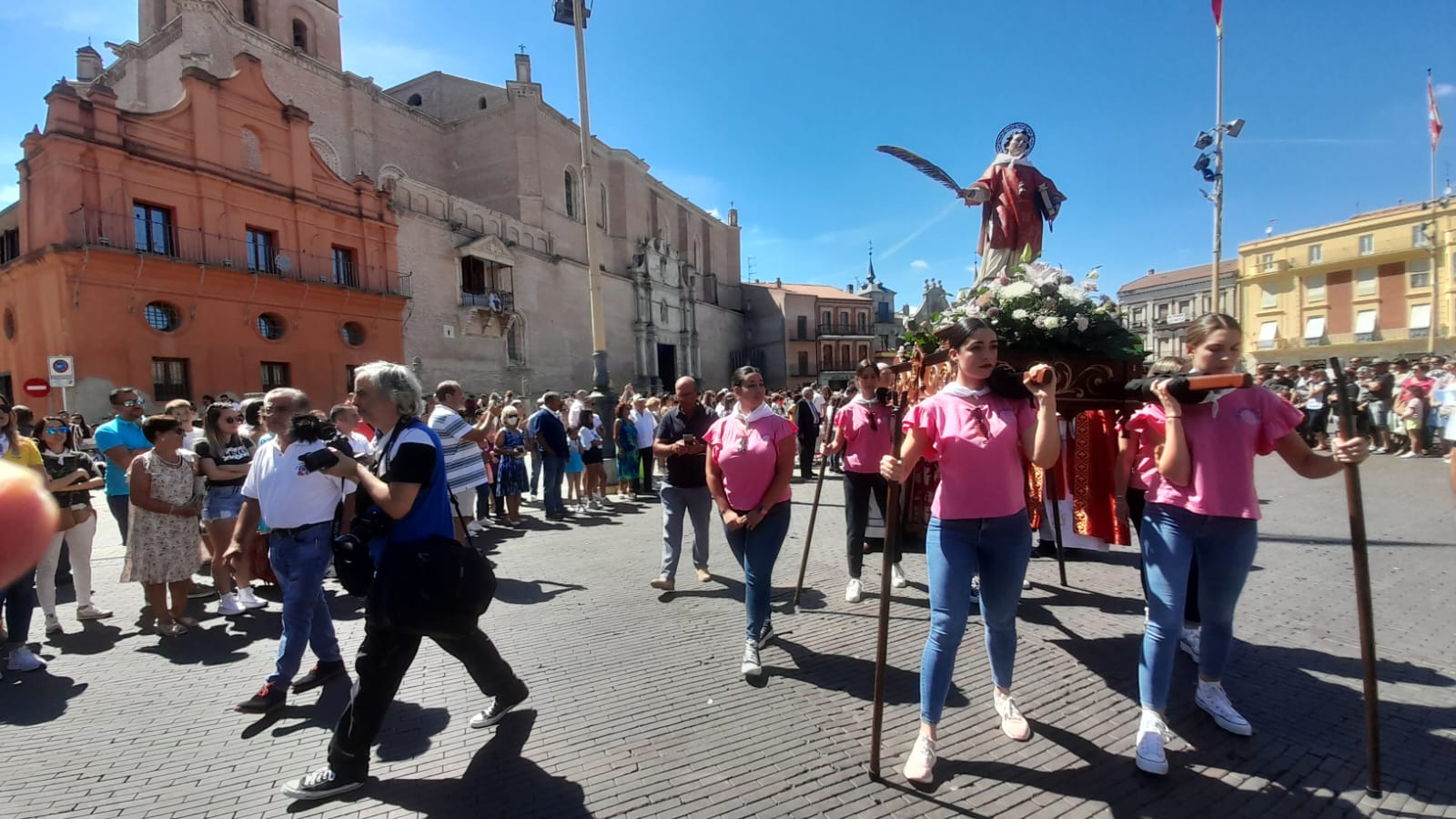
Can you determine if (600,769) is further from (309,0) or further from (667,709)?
(309,0)

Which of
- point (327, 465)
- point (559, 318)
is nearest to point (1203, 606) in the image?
point (327, 465)

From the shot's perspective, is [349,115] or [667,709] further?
[349,115]

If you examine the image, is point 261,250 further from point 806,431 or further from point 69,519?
point 69,519

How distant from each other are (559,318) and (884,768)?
34427 millimetres

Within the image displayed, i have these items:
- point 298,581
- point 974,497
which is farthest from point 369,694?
point 974,497

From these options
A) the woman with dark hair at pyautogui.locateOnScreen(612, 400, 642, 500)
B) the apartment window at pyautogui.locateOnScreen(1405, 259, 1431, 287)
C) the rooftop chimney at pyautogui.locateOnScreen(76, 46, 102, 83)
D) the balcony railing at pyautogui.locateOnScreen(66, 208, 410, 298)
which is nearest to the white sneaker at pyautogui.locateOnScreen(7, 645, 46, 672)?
the woman with dark hair at pyautogui.locateOnScreen(612, 400, 642, 500)

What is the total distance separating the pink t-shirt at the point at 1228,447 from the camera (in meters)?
2.97

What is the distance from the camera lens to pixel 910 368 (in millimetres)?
5609

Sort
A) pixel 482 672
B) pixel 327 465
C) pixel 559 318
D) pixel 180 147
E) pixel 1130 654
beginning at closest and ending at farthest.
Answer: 1. pixel 327 465
2. pixel 482 672
3. pixel 1130 654
4. pixel 180 147
5. pixel 559 318

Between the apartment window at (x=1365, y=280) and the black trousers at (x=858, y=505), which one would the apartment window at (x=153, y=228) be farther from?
the apartment window at (x=1365, y=280)

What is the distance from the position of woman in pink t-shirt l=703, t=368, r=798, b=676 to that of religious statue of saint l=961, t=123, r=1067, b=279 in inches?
145

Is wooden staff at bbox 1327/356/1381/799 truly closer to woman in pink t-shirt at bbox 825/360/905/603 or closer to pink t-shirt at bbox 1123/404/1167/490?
pink t-shirt at bbox 1123/404/1167/490

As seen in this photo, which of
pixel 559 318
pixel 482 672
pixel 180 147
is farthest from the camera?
pixel 559 318

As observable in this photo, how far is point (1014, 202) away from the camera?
6719 millimetres
